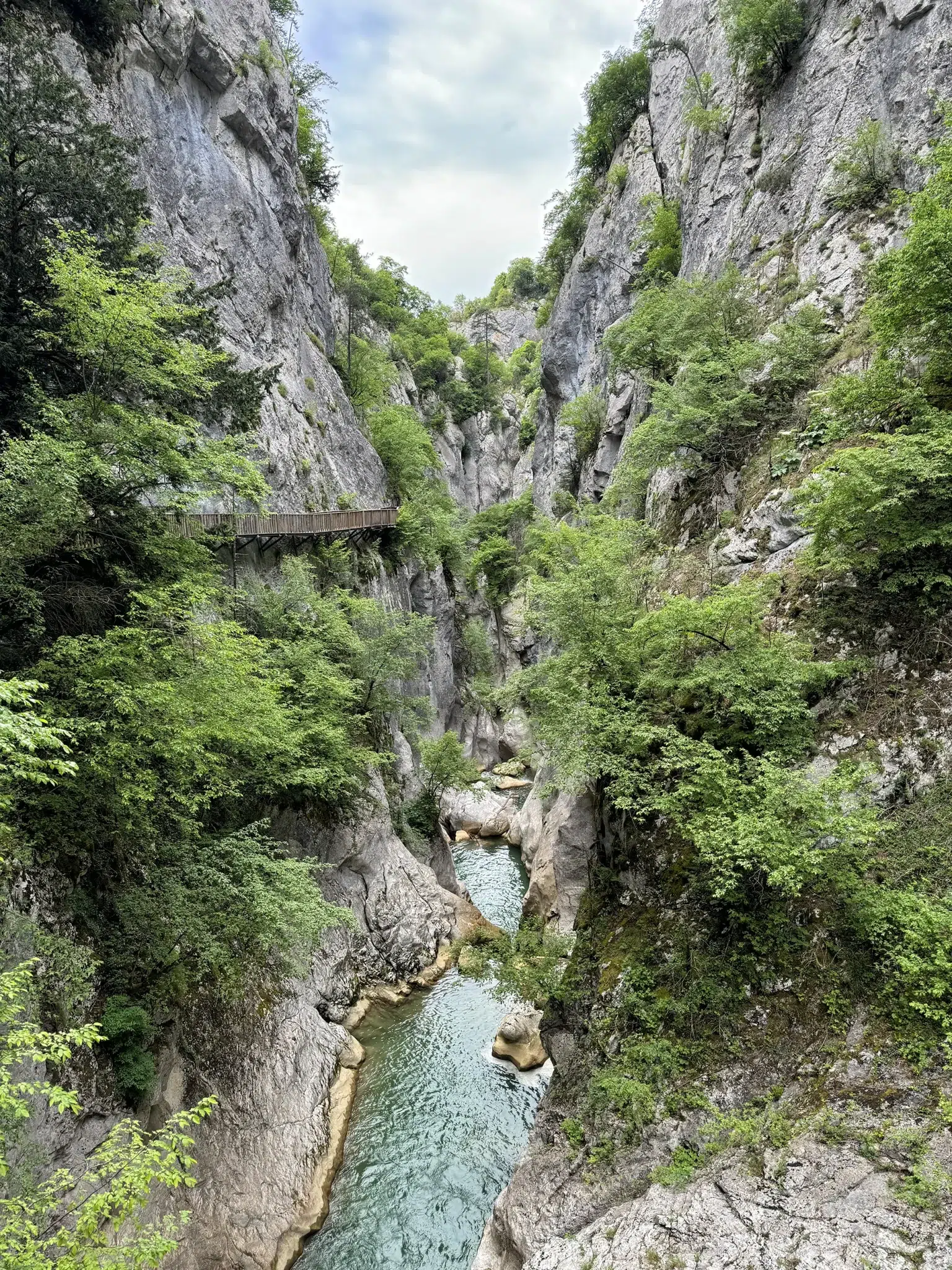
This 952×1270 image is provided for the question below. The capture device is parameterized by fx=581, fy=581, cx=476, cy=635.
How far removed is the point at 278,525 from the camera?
1911 centimetres

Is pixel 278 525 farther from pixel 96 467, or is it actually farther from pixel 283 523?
pixel 96 467

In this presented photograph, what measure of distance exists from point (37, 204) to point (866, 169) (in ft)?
59.0

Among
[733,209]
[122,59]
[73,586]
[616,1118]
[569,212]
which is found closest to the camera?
[616,1118]

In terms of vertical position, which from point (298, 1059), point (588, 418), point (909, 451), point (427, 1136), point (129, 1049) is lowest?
point (427, 1136)

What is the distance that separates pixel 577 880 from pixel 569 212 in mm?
38048

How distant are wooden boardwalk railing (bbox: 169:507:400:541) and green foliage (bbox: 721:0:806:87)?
19.6 meters

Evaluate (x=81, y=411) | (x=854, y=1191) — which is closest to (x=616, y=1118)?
(x=854, y=1191)

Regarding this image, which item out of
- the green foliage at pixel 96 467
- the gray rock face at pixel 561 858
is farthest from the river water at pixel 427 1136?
the green foliage at pixel 96 467

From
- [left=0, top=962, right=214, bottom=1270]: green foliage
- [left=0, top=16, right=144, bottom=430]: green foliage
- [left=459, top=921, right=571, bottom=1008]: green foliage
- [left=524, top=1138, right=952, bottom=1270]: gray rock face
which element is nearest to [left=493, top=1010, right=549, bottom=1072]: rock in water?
[left=459, top=921, right=571, bottom=1008]: green foliage

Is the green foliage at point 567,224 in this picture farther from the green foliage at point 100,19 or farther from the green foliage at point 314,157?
the green foliage at point 100,19

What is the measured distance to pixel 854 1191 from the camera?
186 inches

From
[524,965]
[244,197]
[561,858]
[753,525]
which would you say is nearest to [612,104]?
[244,197]

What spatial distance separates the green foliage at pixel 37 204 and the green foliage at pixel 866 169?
646 inches

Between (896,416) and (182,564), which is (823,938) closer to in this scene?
(896,416)
